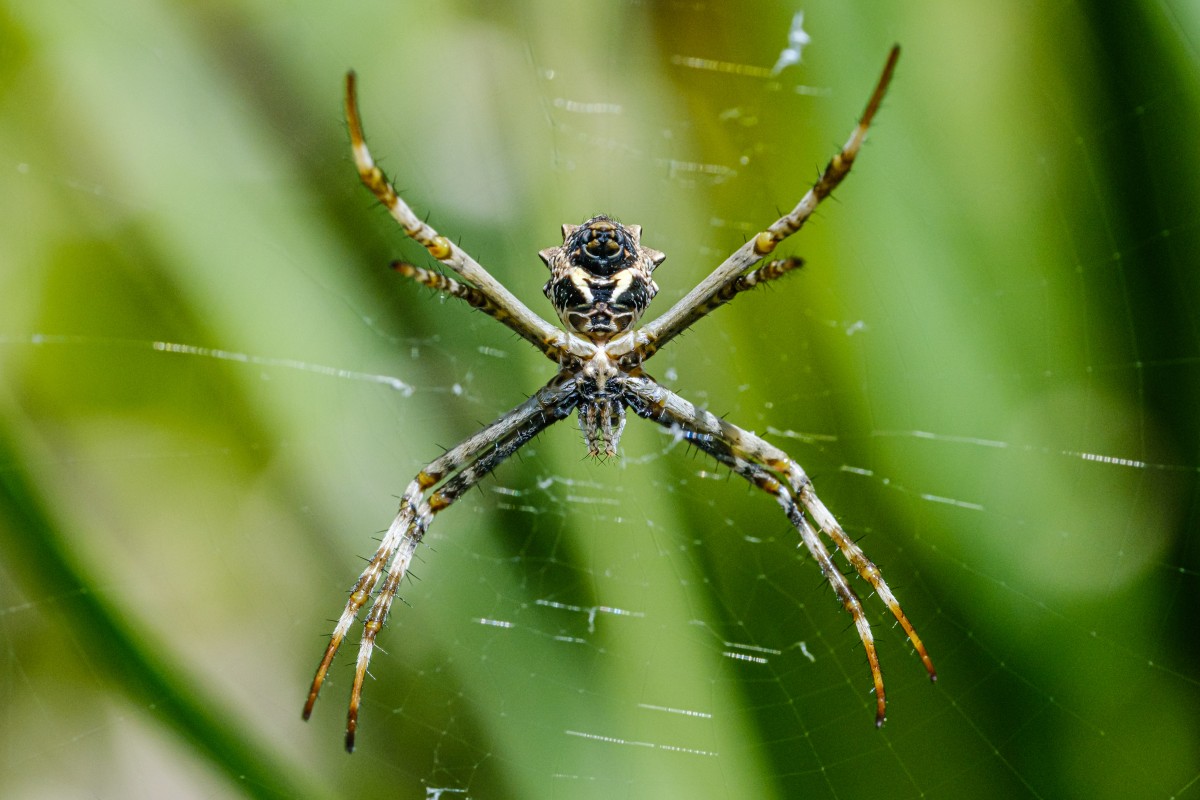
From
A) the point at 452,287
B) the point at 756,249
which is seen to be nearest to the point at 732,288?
the point at 756,249

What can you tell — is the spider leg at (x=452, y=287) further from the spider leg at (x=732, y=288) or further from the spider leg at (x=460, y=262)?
the spider leg at (x=732, y=288)

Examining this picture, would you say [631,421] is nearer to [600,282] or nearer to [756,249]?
[600,282]

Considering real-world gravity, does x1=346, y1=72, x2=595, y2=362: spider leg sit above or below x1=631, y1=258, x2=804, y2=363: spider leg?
above

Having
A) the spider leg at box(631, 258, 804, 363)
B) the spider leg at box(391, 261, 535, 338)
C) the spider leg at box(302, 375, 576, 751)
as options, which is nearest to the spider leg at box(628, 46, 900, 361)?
the spider leg at box(631, 258, 804, 363)

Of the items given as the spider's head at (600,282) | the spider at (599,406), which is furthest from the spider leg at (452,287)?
the spider's head at (600,282)

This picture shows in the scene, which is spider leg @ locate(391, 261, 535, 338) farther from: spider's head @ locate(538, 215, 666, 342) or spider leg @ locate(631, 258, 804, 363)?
spider leg @ locate(631, 258, 804, 363)

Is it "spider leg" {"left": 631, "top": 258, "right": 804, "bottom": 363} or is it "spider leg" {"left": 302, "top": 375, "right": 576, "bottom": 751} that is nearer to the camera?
"spider leg" {"left": 631, "top": 258, "right": 804, "bottom": 363}
